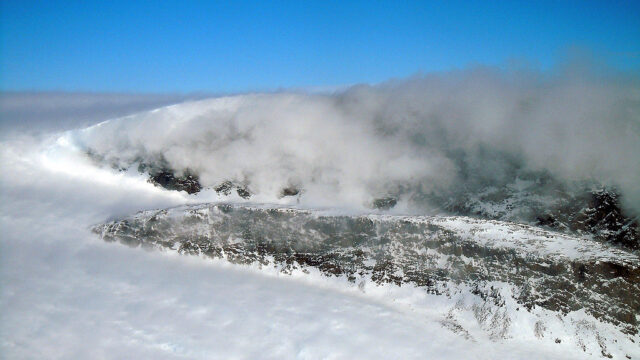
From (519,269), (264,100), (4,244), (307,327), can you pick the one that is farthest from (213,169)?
(519,269)

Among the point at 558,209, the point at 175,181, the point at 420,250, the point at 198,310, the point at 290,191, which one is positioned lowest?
the point at 198,310

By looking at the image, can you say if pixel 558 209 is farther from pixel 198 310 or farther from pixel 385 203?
pixel 198 310

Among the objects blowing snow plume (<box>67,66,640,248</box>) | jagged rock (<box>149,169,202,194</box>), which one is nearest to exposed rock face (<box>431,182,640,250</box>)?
blowing snow plume (<box>67,66,640,248</box>)

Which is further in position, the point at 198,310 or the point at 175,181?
the point at 175,181

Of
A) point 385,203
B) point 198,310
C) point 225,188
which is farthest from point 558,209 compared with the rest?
point 225,188

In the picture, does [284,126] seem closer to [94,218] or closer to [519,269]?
[94,218]

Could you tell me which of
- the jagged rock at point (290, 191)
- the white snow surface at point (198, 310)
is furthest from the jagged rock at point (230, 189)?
the white snow surface at point (198, 310)

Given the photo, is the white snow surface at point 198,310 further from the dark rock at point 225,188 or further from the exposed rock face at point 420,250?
the dark rock at point 225,188
